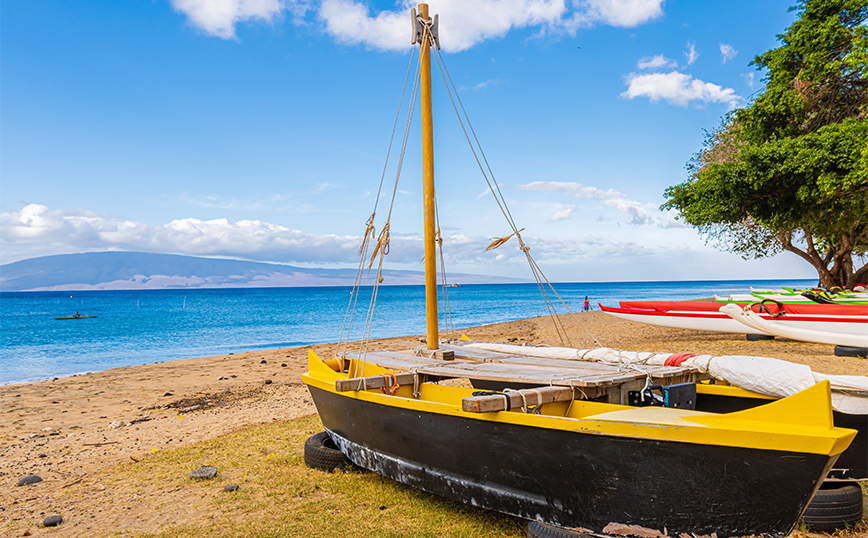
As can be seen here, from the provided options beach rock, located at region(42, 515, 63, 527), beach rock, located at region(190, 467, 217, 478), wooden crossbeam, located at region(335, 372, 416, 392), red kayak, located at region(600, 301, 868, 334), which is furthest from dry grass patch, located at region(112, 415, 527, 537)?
red kayak, located at region(600, 301, 868, 334)

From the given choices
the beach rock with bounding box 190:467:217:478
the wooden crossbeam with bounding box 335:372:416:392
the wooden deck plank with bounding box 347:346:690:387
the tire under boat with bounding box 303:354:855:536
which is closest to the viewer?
the tire under boat with bounding box 303:354:855:536

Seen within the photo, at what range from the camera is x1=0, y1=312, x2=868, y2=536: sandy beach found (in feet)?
16.5

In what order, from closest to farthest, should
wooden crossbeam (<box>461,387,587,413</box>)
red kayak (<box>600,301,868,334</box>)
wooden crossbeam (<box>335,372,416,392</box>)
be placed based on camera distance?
wooden crossbeam (<box>461,387,587,413</box>) < wooden crossbeam (<box>335,372,416,392</box>) < red kayak (<box>600,301,868,334</box>)

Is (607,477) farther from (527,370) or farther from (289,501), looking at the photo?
(289,501)

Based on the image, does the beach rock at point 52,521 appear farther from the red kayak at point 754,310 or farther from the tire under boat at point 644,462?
the red kayak at point 754,310

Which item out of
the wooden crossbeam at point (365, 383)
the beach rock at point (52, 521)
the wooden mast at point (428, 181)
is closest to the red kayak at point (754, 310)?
the wooden mast at point (428, 181)

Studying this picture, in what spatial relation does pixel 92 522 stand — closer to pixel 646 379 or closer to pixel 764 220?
→ pixel 646 379

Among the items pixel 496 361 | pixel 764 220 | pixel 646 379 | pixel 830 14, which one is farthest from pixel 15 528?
pixel 830 14

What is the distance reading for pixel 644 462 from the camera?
330 centimetres

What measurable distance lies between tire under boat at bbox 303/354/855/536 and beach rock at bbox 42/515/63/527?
138 inches

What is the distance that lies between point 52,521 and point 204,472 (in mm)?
1418

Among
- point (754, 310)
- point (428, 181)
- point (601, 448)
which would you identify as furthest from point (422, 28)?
point (754, 310)

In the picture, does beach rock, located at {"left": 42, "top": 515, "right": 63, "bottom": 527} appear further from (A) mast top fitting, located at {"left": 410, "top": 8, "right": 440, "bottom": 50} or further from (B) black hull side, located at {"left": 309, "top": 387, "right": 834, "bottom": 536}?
(A) mast top fitting, located at {"left": 410, "top": 8, "right": 440, "bottom": 50}

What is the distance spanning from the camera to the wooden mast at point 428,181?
6.34 metres
